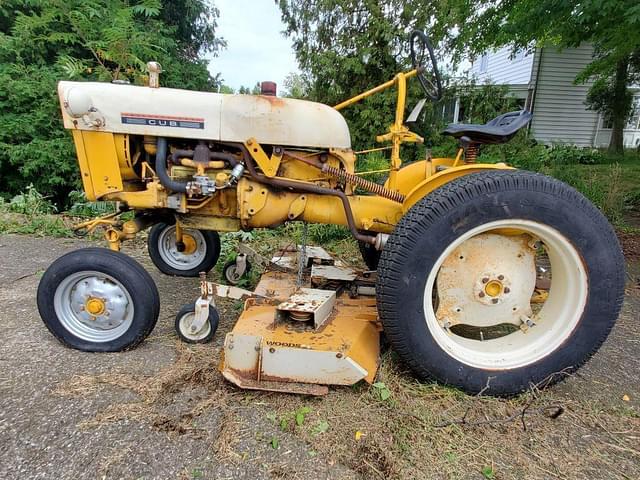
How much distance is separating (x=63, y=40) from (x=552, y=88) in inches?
584

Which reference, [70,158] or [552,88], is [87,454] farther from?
[552,88]

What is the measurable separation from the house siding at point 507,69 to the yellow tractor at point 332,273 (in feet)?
43.5

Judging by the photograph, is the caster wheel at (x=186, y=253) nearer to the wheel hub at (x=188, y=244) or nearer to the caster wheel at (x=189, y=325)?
the wheel hub at (x=188, y=244)

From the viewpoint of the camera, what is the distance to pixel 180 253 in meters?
3.40

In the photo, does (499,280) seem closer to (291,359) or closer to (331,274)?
(331,274)

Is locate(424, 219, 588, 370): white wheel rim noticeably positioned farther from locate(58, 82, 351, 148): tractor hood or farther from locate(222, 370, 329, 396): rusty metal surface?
locate(58, 82, 351, 148): tractor hood

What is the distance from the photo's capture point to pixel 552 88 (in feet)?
47.6

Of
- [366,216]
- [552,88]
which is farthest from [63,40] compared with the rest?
[552,88]

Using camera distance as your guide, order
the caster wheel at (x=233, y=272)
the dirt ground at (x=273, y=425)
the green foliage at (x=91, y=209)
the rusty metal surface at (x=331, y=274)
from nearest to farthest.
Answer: the dirt ground at (x=273, y=425) < the rusty metal surface at (x=331, y=274) < the caster wheel at (x=233, y=272) < the green foliage at (x=91, y=209)

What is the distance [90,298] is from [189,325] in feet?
1.75

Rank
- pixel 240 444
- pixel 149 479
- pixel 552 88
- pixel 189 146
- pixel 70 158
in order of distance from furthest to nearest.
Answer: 1. pixel 552 88
2. pixel 70 158
3. pixel 189 146
4. pixel 240 444
5. pixel 149 479

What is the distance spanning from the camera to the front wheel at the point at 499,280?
185cm

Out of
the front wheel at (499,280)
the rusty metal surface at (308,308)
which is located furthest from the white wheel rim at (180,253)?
the front wheel at (499,280)

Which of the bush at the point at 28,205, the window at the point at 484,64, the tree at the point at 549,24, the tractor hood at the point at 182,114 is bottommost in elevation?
the bush at the point at 28,205
